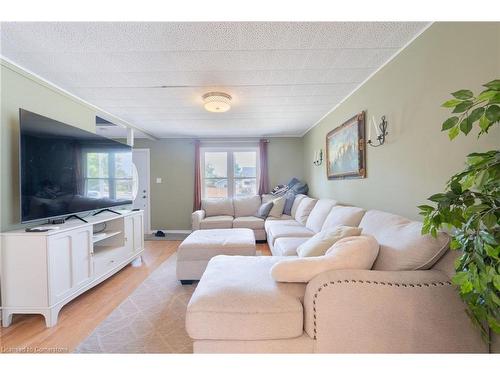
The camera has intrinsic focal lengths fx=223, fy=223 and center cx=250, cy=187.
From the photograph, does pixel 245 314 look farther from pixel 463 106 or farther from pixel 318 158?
pixel 318 158

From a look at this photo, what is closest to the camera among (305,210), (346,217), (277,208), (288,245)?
(346,217)

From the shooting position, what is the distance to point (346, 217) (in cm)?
220

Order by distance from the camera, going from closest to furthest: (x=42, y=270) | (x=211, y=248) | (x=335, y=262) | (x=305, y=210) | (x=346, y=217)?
1. (x=335, y=262)
2. (x=42, y=270)
3. (x=346, y=217)
4. (x=211, y=248)
5. (x=305, y=210)

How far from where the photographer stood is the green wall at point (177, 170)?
5.12 metres

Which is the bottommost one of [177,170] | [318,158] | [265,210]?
[265,210]

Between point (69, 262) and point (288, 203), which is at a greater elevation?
point (288, 203)

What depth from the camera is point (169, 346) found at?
5.06ft

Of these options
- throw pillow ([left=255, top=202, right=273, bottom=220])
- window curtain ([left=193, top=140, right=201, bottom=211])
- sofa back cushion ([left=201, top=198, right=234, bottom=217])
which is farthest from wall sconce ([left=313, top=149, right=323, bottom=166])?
window curtain ([left=193, top=140, right=201, bottom=211])

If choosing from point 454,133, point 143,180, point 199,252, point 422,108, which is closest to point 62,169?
point 199,252

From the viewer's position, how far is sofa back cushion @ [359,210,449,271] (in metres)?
1.20

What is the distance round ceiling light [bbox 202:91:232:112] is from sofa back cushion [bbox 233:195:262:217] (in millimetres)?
2453

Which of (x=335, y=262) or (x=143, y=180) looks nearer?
(x=335, y=262)

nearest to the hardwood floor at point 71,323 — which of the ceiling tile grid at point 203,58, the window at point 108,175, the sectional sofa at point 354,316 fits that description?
the window at point 108,175

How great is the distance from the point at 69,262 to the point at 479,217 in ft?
9.03
